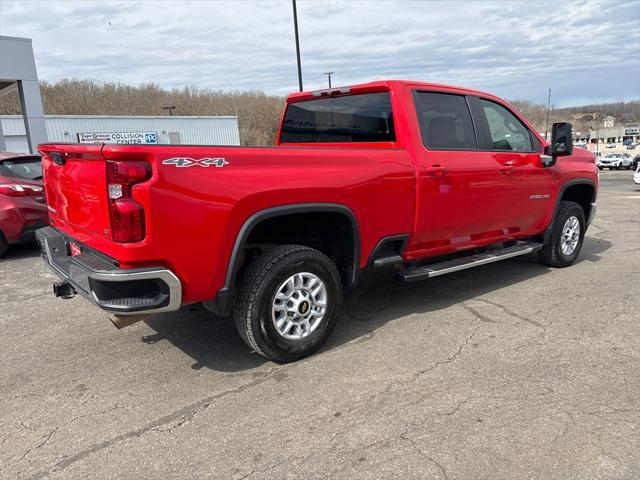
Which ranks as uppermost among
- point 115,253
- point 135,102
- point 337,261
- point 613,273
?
point 135,102

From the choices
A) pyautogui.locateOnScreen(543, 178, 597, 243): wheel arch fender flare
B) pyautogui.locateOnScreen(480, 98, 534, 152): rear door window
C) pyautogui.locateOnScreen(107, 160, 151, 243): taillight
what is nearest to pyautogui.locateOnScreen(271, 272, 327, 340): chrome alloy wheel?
pyautogui.locateOnScreen(107, 160, 151, 243): taillight

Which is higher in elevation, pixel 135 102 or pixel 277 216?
pixel 135 102

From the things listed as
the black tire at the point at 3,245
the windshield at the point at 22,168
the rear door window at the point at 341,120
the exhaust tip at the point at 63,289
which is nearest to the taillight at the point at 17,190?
the windshield at the point at 22,168

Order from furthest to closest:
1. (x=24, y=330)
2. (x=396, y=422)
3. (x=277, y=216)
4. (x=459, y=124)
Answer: (x=459, y=124) < (x=24, y=330) < (x=277, y=216) < (x=396, y=422)

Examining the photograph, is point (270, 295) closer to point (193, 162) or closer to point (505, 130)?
point (193, 162)

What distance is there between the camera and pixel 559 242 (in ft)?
19.3

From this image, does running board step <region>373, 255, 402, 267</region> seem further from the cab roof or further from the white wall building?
the white wall building

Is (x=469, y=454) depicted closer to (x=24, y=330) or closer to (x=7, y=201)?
(x=24, y=330)

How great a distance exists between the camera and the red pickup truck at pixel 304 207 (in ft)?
9.29

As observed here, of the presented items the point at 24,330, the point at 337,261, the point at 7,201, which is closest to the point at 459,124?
the point at 337,261

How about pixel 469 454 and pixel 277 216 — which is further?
pixel 277 216

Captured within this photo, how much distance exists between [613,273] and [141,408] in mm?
5288

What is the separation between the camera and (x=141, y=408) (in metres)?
3.00

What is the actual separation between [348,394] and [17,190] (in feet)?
18.4
